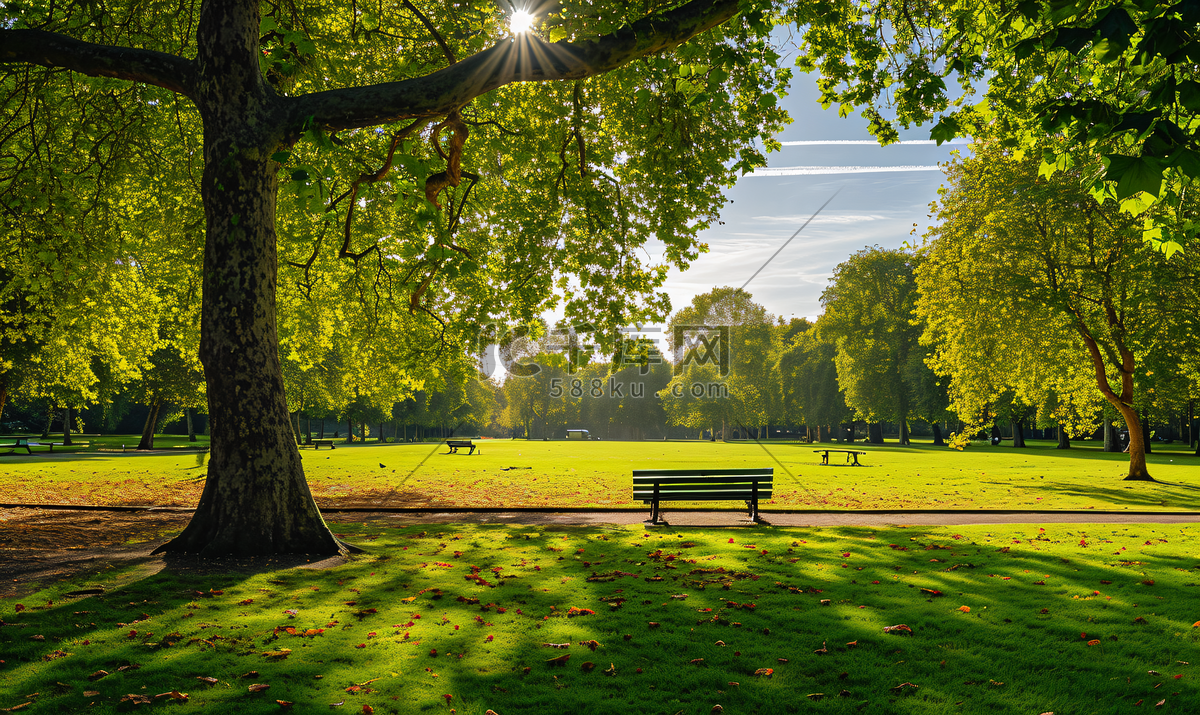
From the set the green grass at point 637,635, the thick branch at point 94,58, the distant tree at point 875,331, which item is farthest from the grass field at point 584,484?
the distant tree at point 875,331

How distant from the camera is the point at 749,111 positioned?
11.2 m

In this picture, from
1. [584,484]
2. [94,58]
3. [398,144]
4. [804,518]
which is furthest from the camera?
[584,484]

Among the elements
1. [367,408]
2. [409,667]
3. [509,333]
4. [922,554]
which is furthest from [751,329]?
[409,667]

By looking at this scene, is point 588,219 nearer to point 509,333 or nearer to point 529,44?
point 509,333

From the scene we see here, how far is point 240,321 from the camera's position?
25.7ft

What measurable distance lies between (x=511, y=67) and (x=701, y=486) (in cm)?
794

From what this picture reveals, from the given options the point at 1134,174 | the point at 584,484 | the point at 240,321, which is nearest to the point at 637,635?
the point at 1134,174

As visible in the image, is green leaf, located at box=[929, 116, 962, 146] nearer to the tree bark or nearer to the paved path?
the paved path

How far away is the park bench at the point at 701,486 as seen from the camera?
11578mm

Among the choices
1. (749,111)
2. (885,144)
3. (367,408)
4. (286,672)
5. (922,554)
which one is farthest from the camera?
(367,408)

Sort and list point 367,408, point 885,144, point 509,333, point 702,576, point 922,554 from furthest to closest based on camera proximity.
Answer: point 367,408 < point 509,333 < point 885,144 < point 922,554 < point 702,576

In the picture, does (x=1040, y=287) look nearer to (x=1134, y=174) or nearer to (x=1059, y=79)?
(x=1059, y=79)

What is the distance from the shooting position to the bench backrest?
11578 millimetres

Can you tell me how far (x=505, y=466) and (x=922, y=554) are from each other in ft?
70.0
